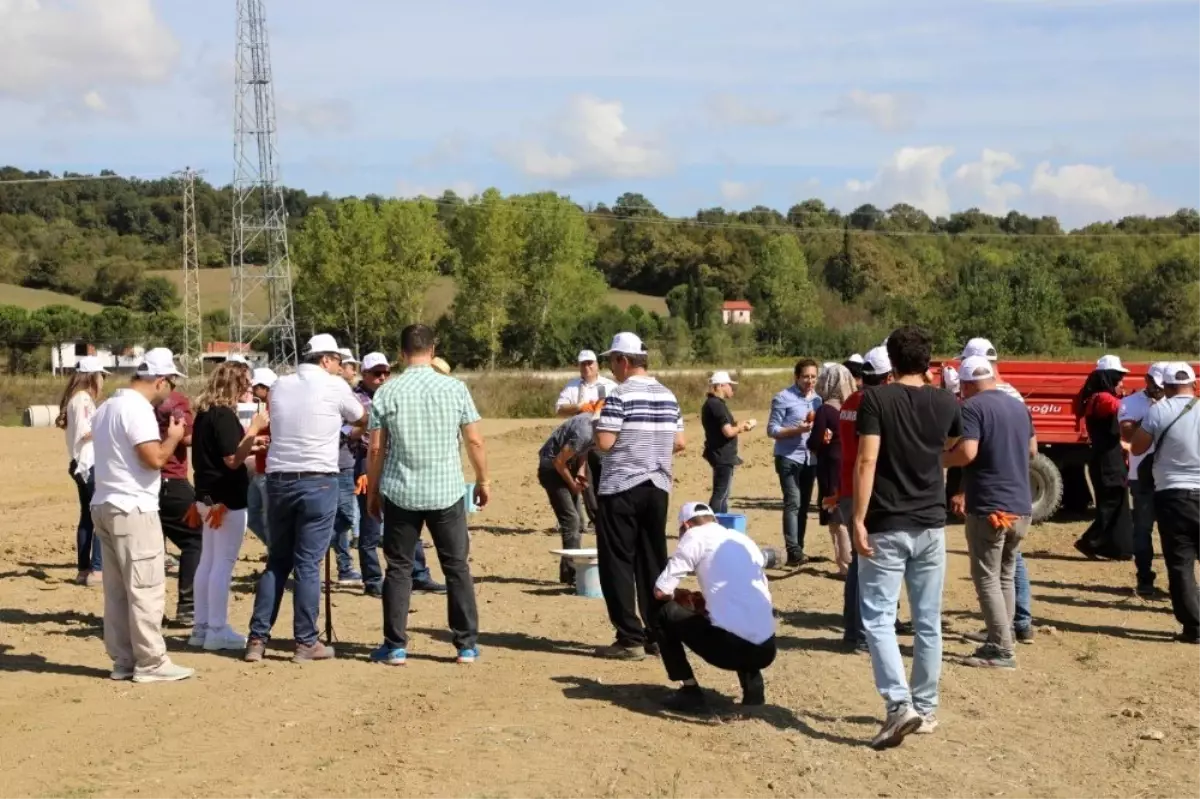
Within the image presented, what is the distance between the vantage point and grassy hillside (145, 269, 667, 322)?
87.6 meters

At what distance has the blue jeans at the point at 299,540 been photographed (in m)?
8.40

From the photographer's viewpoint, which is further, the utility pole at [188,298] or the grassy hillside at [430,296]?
the grassy hillside at [430,296]

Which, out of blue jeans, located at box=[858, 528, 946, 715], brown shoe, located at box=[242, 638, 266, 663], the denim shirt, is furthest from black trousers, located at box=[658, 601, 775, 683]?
the denim shirt

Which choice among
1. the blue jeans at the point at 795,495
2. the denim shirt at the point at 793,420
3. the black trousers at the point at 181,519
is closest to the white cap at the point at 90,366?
the black trousers at the point at 181,519

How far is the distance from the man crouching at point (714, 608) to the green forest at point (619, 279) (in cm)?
4251

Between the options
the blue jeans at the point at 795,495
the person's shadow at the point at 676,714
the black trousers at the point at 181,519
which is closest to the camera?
the person's shadow at the point at 676,714

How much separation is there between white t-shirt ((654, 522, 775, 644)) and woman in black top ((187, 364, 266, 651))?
125 inches

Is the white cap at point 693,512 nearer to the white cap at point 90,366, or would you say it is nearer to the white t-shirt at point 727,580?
the white t-shirt at point 727,580

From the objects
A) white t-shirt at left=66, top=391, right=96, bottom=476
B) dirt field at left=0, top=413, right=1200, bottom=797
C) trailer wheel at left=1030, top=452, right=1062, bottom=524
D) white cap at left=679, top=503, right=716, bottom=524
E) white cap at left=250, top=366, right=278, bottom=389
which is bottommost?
dirt field at left=0, top=413, right=1200, bottom=797

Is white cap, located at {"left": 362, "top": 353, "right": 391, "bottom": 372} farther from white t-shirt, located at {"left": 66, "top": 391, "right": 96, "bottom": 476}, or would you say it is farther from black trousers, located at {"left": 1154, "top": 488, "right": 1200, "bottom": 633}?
black trousers, located at {"left": 1154, "top": 488, "right": 1200, "bottom": 633}

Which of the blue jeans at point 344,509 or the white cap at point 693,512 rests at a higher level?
the white cap at point 693,512

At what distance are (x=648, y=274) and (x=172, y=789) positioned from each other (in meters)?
102

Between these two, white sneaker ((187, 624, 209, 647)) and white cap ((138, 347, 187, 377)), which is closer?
white cap ((138, 347, 187, 377))

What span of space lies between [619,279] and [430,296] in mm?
23446
